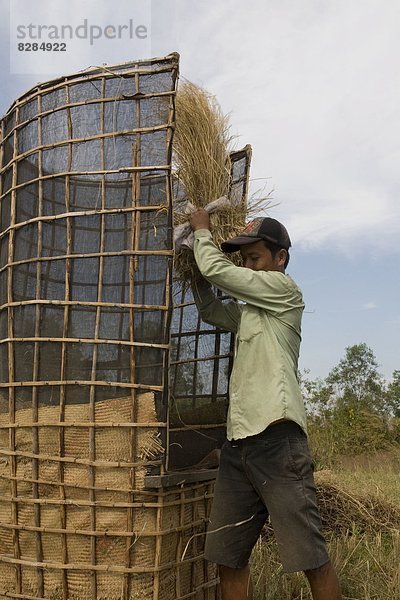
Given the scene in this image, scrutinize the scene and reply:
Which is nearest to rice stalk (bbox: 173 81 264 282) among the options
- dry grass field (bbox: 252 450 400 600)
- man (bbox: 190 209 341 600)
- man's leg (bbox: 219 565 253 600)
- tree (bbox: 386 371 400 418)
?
man (bbox: 190 209 341 600)

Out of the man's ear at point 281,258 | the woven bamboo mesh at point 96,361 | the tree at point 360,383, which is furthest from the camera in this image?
the tree at point 360,383

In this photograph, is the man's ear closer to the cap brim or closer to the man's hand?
the cap brim

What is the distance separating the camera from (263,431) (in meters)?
2.68

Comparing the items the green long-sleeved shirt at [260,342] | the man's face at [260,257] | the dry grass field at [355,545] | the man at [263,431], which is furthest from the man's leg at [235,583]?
the man's face at [260,257]

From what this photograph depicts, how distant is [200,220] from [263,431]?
969 mm

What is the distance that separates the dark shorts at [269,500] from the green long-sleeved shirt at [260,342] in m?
0.09

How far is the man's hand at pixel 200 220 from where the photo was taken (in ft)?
9.47

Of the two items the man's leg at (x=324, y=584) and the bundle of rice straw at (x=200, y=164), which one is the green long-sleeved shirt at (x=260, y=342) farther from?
the man's leg at (x=324, y=584)

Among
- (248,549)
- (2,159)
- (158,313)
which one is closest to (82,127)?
(2,159)

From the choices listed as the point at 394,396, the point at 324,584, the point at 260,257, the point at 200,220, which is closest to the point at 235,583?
the point at 324,584

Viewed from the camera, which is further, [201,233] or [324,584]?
[201,233]

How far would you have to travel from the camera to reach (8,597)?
299 centimetres

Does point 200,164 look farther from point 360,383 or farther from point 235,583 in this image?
point 360,383

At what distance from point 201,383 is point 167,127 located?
1391 millimetres
